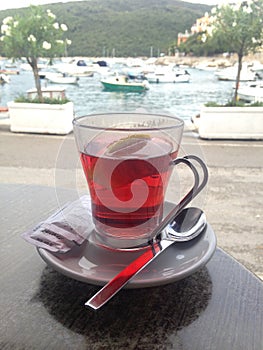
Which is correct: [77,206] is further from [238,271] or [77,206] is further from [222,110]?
[222,110]

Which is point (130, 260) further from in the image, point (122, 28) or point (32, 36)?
point (122, 28)

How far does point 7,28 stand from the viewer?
4965mm

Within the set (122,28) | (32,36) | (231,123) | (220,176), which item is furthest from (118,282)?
(122,28)

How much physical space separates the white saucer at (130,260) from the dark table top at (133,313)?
0.12ft

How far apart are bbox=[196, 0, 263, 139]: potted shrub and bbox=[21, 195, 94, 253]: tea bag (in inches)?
153

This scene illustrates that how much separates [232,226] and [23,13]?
170 inches

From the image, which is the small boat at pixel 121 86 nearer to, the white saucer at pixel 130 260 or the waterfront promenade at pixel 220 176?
the waterfront promenade at pixel 220 176

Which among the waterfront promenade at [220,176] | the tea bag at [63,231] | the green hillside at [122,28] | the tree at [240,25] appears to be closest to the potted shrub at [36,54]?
the waterfront promenade at [220,176]

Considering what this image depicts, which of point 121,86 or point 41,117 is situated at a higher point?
point 41,117

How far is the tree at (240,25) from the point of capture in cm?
489

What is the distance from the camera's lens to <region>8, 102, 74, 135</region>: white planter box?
4.52 metres

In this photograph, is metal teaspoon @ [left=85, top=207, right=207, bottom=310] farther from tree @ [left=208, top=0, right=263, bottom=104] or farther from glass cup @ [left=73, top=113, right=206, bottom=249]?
tree @ [left=208, top=0, right=263, bottom=104]

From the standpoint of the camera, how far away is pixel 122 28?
43406 mm

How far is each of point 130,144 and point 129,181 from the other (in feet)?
0.18
